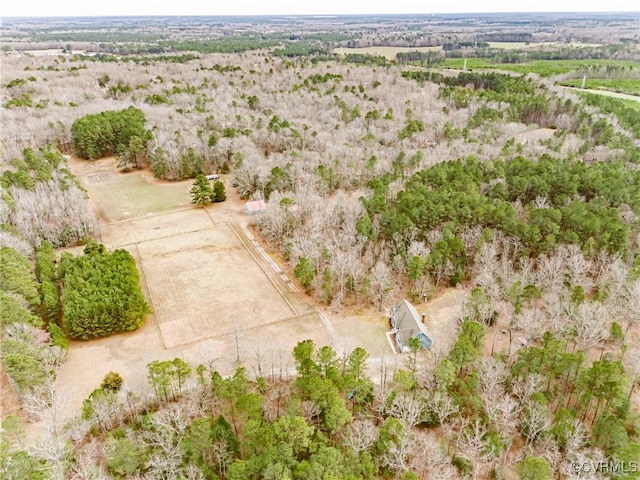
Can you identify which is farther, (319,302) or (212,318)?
(319,302)

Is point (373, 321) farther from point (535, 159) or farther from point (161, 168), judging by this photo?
point (161, 168)

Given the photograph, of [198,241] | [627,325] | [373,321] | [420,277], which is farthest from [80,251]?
[627,325]

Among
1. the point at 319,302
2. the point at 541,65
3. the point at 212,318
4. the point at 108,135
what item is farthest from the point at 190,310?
the point at 541,65

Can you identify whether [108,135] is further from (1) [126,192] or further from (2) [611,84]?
(2) [611,84]

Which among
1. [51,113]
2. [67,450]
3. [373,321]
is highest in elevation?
[51,113]

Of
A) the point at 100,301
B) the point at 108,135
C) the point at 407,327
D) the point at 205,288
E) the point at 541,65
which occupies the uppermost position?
the point at 541,65

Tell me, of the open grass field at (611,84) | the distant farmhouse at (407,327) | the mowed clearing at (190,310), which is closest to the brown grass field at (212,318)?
the mowed clearing at (190,310)
